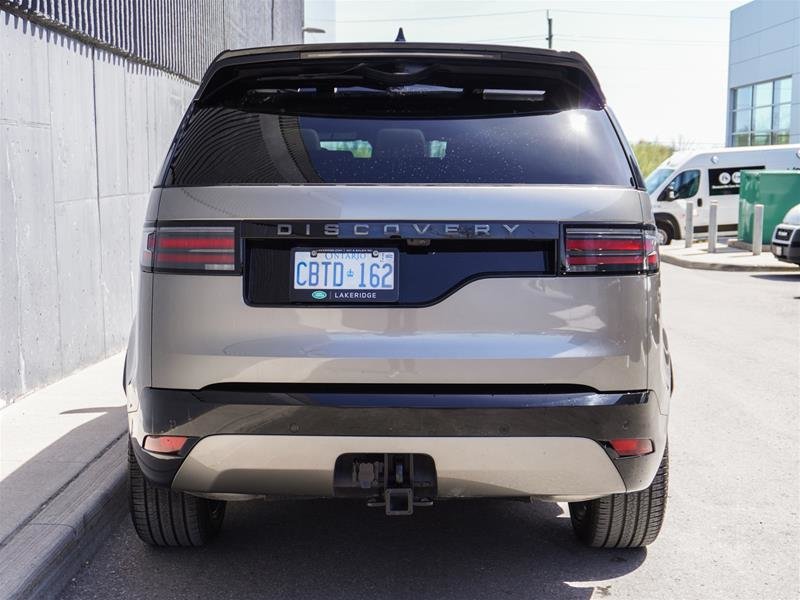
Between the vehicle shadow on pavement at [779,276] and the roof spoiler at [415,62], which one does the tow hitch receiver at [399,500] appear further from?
the vehicle shadow on pavement at [779,276]

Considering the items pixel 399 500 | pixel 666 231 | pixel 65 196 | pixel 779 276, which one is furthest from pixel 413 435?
pixel 666 231

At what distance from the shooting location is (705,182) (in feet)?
88.9

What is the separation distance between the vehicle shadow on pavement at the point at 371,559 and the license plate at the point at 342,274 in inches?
46.5

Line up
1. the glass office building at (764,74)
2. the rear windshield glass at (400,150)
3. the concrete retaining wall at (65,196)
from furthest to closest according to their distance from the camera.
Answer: the glass office building at (764,74), the concrete retaining wall at (65,196), the rear windshield glass at (400,150)

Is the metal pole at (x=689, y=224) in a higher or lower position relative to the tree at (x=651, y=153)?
lower

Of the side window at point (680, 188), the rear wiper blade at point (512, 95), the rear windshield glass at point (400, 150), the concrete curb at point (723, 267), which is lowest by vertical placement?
the concrete curb at point (723, 267)

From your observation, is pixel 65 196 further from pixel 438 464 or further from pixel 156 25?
pixel 438 464

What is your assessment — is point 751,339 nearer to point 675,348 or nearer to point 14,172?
point 675,348

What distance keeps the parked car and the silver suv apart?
48.4 ft

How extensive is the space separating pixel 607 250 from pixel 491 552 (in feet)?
4.99

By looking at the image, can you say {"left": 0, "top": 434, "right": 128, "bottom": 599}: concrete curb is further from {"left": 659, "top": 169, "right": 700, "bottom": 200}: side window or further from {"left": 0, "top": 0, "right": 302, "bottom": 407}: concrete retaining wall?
{"left": 659, "top": 169, "right": 700, "bottom": 200}: side window

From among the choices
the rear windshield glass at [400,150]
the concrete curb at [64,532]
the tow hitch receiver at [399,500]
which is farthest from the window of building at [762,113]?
the tow hitch receiver at [399,500]

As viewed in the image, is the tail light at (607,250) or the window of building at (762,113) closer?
the tail light at (607,250)

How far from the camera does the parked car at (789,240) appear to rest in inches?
683
